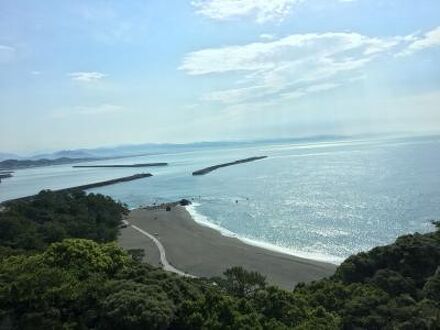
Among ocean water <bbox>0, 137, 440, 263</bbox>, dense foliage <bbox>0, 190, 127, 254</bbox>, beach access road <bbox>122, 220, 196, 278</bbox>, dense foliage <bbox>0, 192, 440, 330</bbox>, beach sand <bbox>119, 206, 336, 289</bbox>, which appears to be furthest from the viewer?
ocean water <bbox>0, 137, 440, 263</bbox>

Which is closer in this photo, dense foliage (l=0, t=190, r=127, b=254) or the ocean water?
dense foliage (l=0, t=190, r=127, b=254)

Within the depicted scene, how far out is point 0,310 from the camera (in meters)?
14.8

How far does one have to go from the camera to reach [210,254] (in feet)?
133

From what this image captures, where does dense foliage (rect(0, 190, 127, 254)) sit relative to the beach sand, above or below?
above

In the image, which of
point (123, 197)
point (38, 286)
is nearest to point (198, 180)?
point (123, 197)

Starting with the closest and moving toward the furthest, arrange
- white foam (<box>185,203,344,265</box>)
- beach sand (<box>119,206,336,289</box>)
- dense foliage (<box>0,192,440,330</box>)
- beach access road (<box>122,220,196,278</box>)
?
dense foliage (<box>0,192,440,330</box>)
beach sand (<box>119,206,336,289</box>)
beach access road (<box>122,220,196,278</box>)
white foam (<box>185,203,344,265</box>)

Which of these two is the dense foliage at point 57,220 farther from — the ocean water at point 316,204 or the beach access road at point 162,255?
the ocean water at point 316,204

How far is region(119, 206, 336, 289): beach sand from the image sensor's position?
3384cm

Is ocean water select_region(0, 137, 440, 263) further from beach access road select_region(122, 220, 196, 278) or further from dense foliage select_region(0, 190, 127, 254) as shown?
dense foliage select_region(0, 190, 127, 254)

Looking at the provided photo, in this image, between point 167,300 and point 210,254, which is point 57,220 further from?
point 167,300

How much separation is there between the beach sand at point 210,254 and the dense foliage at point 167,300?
11.9m

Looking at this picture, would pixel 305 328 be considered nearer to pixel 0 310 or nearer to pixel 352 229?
pixel 0 310

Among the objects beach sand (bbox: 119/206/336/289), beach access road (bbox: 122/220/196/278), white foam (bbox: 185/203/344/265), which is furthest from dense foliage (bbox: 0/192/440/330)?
white foam (bbox: 185/203/344/265)

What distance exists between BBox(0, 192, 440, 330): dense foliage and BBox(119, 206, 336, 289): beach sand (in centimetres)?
1192
